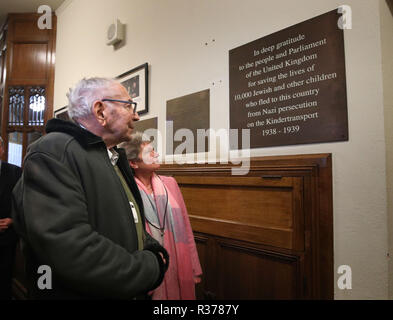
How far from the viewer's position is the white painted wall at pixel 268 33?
1234 mm

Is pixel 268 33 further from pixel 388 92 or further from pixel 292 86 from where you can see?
pixel 388 92

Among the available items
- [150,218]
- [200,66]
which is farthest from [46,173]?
[200,66]

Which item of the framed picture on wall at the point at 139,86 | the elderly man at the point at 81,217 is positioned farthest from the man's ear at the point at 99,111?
the framed picture on wall at the point at 139,86

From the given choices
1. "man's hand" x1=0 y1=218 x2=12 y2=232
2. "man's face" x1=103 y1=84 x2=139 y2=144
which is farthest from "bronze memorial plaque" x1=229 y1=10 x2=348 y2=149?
"man's hand" x1=0 y1=218 x2=12 y2=232

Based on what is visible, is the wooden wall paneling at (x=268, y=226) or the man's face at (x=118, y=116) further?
the wooden wall paneling at (x=268, y=226)

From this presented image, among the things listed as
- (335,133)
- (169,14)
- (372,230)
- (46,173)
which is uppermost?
(169,14)

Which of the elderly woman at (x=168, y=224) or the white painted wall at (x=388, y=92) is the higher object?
the white painted wall at (x=388, y=92)

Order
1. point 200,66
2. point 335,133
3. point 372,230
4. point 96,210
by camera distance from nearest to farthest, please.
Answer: point 96,210
point 372,230
point 335,133
point 200,66

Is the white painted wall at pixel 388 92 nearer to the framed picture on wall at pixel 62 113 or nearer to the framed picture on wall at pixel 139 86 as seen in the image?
the framed picture on wall at pixel 139 86

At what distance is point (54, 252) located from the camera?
79cm

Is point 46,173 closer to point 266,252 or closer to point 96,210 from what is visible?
point 96,210

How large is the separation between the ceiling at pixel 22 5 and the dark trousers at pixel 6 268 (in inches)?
140

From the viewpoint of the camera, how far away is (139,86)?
2637 mm
